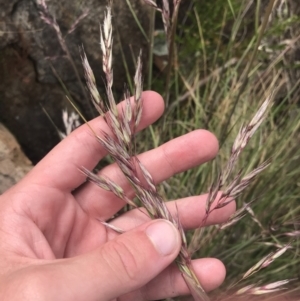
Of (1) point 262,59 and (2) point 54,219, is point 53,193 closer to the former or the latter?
(2) point 54,219

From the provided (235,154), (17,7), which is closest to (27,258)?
(235,154)

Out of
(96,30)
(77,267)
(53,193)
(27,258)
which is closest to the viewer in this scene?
(77,267)

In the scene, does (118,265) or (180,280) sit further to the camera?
(180,280)

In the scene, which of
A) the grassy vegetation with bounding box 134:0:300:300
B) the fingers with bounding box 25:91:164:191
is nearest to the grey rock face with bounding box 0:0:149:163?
the grassy vegetation with bounding box 134:0:300:300

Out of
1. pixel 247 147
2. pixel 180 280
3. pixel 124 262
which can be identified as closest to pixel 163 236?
pixel 124 262

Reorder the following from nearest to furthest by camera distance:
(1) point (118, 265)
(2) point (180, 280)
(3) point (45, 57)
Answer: (1) point (118, 265), (2) point (180, 280), (3) point (45, 57)

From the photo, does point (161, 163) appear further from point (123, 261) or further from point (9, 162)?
point (9, 162)

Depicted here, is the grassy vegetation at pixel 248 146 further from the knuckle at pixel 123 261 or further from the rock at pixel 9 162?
the rock at pixel 9 162

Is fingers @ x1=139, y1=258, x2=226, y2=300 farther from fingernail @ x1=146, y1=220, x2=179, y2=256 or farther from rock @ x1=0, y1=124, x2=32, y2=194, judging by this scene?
rock @ x1=0, y1=124, x2=32, y2=194
